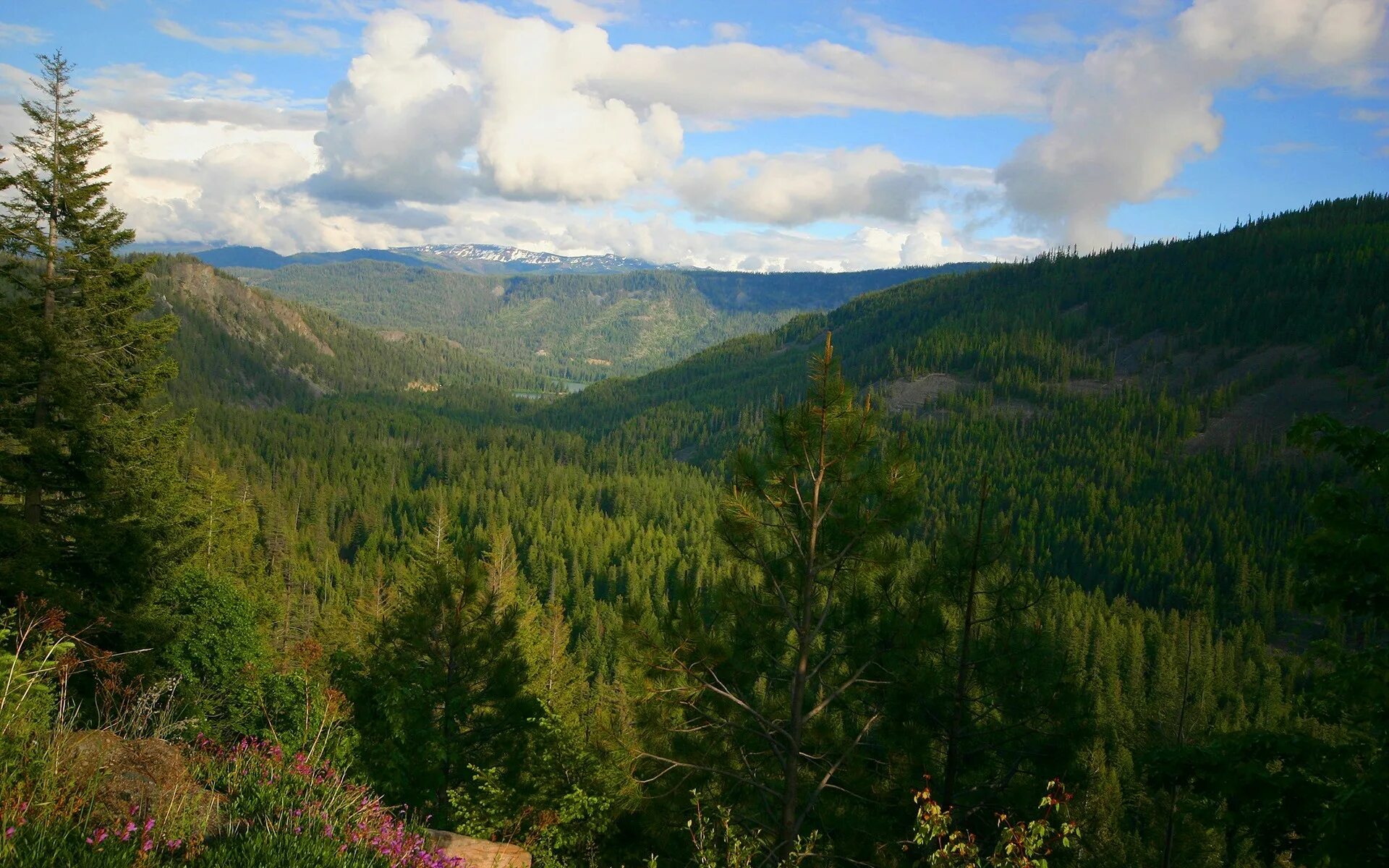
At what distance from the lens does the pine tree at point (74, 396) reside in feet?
53.8

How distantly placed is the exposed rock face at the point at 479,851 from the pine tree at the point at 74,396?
41.7ft

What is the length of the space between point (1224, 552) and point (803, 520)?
124 meters

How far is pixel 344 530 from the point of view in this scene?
347 feet

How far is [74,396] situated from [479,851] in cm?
1534

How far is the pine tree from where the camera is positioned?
16391mm

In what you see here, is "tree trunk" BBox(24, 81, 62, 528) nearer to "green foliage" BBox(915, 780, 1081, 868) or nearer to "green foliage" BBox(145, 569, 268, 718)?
"green foliage" BBox(145, 569, 268, 718)

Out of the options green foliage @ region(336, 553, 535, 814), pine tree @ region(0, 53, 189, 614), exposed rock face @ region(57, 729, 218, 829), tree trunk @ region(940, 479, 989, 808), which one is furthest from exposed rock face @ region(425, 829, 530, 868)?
pine tree @ region(0, 53, 189, 614)

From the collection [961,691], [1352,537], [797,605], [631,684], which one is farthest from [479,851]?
[1352,537]

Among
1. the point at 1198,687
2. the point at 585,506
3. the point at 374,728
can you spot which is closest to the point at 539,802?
the point at 374,728

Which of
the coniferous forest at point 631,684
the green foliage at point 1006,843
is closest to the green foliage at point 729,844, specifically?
the coniferous forest at point 631,684

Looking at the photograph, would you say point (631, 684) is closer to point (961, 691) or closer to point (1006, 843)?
point (961, 691)

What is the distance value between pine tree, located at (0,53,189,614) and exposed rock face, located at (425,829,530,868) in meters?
12.7

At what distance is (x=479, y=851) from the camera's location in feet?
29.5

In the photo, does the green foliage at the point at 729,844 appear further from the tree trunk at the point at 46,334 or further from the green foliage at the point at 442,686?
the tree trunk at the point at 46,334
